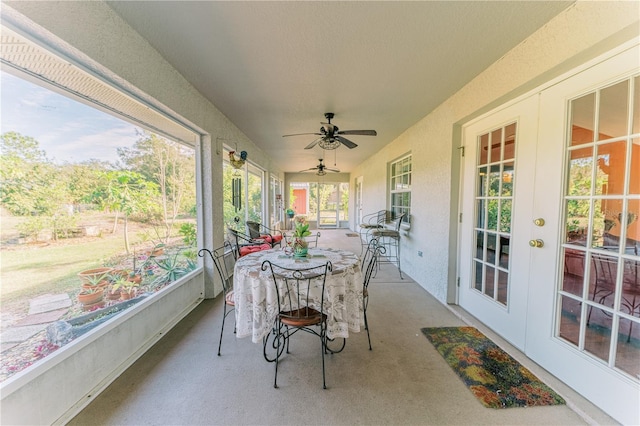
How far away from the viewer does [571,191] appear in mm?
1647

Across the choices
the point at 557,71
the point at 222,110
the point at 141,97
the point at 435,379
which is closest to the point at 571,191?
the point at 557,71

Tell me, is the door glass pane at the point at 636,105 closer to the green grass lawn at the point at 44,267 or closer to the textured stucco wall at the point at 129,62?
the textured stucco wall at the point at 129,62

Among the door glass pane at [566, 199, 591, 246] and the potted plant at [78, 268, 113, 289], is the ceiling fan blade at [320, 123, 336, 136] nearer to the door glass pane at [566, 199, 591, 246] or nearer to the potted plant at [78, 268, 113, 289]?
the door glass pane at [566, 199, 591, 246]

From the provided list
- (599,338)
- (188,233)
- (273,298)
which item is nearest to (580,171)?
(599,338)

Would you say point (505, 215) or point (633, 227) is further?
point (505, 215)

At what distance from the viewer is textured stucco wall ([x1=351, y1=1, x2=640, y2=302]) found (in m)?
1.41

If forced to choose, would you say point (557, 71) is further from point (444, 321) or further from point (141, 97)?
point (141, 97)

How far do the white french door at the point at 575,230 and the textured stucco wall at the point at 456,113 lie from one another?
5.5 inches

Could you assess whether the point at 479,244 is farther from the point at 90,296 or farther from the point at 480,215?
the point at 90,296

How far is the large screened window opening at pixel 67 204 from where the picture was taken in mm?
1224

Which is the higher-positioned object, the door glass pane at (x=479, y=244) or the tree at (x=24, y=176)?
the tree at (x=24, y=176)

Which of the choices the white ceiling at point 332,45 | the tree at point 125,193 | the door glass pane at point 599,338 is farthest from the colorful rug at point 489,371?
the tree at point 125,193

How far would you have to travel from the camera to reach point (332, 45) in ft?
6.21

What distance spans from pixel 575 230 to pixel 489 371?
118 centimetres
